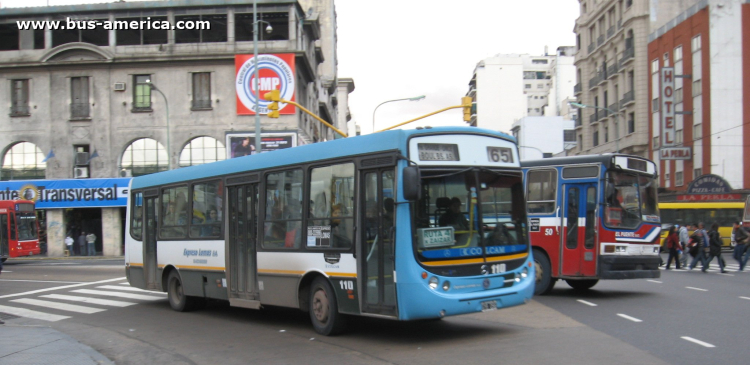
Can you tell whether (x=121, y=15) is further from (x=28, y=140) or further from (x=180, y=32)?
(x=28, y=140)

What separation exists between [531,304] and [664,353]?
5.14 m

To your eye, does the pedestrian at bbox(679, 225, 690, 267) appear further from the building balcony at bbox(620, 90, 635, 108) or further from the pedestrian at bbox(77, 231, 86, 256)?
the pedestrian at bbox(77, 231, 86, 256)

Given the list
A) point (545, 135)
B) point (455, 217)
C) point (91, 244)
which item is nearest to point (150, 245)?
point (455, 217)

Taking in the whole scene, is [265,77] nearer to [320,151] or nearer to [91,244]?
[91,244]

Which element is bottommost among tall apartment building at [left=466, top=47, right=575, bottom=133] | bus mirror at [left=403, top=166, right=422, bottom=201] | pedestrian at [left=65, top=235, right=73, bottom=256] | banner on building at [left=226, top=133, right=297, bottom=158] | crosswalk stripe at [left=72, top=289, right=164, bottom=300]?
pedestrian at [left=65, top=235, right=73, bottom=256]

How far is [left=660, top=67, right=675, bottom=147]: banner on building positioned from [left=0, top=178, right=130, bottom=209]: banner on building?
33.6m

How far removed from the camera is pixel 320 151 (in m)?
10.8

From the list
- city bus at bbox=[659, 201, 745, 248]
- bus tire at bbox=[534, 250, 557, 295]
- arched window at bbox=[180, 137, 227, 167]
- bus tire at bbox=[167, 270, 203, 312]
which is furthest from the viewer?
arched window at bbox=[180, 137, 227, 167]

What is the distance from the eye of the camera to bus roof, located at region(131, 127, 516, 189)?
9.48 meters

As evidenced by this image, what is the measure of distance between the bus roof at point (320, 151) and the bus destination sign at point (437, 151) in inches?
7.2

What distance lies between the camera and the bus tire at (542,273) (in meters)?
15.0

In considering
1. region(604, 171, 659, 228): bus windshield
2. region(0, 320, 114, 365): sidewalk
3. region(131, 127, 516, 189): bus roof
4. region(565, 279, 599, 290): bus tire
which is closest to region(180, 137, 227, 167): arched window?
region(131, 127, 516, 189): bus roof

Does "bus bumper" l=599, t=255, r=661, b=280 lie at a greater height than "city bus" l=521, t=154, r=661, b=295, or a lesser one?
lesser

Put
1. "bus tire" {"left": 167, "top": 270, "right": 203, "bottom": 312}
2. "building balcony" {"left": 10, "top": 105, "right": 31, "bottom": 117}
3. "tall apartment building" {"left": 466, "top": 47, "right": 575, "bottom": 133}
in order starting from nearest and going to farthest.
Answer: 1. "bus tire" {"left": 167, "top": 270, "right": 203, "bottom": 312}
2. "building balcony" {"left": 10, "top": 105, "right": 31, "bottom": 117}
3. "tall apartment building" {"left": 466, "top": 47, "right": 575, "bottom": 133}
